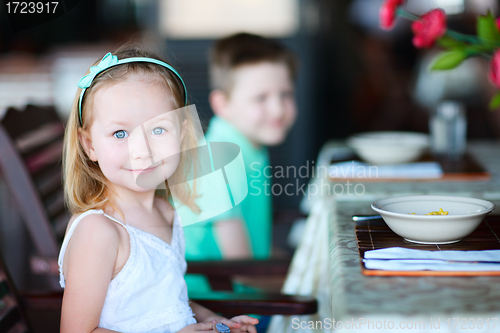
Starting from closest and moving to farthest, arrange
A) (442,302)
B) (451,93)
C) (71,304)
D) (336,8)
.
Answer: (442,302), (71,304), (451,93), (336,8)

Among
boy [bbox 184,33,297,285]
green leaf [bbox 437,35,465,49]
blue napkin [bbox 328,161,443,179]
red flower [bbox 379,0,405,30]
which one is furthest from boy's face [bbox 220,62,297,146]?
green leaf [bbox 437,35,465,49]

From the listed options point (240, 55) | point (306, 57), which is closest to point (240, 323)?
point (240, 55)

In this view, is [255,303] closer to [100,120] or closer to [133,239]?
[133,239]

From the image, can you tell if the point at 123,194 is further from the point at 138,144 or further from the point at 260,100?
the point at 260,100

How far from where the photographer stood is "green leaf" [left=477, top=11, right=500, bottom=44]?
933 millimetres

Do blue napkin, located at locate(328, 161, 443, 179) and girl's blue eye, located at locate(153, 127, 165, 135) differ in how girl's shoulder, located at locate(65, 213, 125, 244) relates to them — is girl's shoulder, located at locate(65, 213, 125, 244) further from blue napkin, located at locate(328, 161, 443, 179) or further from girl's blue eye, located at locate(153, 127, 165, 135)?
blue napkin, located at locate(328, 161, 443, 179)

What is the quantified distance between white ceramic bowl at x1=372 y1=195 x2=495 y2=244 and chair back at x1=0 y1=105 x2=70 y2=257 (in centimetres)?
72

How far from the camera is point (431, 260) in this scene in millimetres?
629

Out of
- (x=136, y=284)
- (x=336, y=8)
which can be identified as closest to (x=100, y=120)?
(x=136, y=284)

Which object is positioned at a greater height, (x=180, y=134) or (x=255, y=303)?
(x=180, y=134)

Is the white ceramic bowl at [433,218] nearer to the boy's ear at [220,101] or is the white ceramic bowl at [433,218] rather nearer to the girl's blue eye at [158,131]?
the girl's blue eye at [158,131]

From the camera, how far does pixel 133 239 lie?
744 millimetres

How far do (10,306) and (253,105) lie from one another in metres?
0.92

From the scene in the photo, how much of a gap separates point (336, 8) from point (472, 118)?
6.39ft
